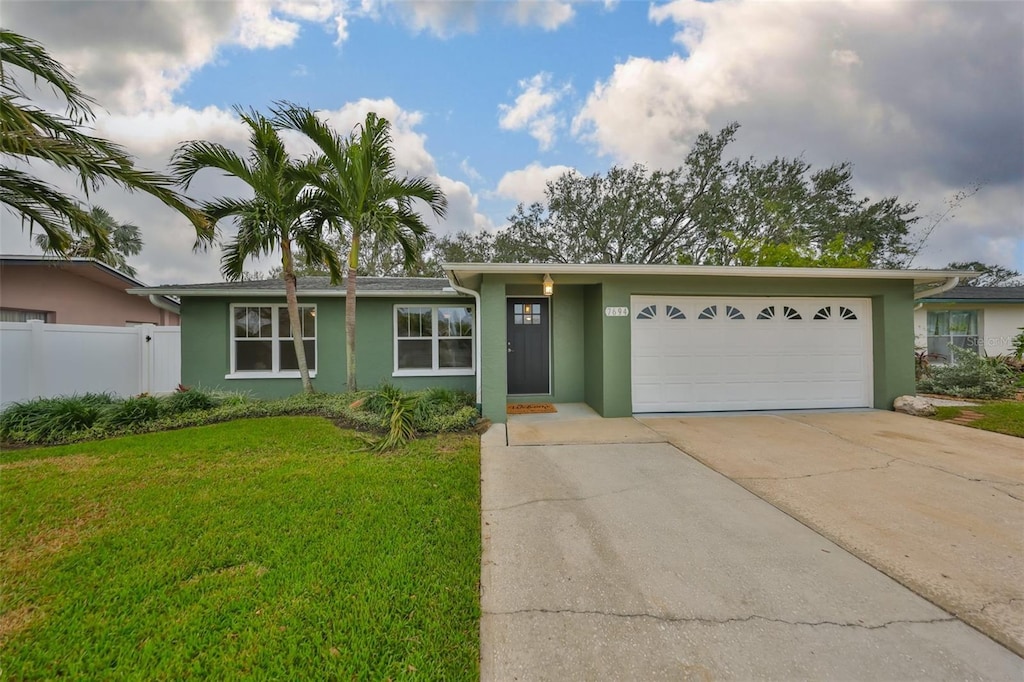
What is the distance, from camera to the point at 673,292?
261 inches

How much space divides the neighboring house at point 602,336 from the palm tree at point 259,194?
1.11m

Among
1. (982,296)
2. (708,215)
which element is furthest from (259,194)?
(982,296)

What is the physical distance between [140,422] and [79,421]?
2.38 ft

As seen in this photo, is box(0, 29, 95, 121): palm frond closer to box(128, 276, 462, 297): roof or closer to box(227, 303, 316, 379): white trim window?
box(128, 276, 462, 297): roof

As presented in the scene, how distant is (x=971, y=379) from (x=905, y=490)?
786 centimetres

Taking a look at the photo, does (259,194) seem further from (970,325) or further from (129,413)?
(970,325)

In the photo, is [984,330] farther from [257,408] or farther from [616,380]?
[257,408]

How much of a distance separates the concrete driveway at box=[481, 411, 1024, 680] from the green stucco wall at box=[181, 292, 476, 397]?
545 cm

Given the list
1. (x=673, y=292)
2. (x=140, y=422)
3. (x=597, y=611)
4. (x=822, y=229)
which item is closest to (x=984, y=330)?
(x=822, y=229)

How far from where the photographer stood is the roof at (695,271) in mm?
5964

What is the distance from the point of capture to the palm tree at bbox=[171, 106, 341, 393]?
6.06m

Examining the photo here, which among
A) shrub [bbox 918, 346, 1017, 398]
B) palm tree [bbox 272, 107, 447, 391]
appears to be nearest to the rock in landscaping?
shrub [bbox 918, 346, 1017, 398]

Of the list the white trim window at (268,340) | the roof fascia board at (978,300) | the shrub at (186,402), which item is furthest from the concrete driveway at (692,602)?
the roof fascia board at (978,300)

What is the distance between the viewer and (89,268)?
9.20m
